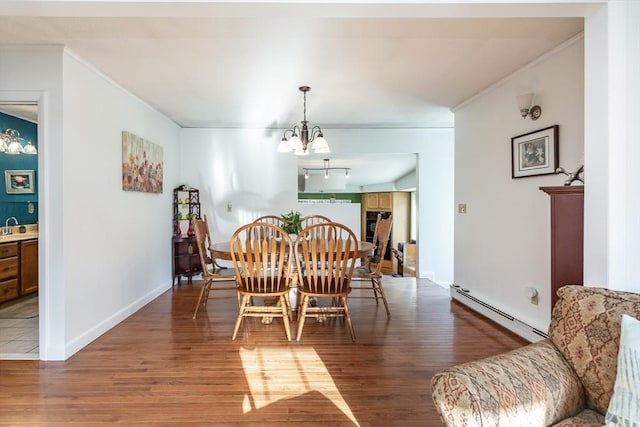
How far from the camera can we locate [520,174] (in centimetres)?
298

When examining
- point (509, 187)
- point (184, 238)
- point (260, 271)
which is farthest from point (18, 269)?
point (509, 187)

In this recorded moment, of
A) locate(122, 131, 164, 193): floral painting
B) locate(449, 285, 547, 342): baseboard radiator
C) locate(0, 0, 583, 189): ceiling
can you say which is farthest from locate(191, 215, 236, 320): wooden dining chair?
locate(449, 285, 547, 342): baseboard radiator

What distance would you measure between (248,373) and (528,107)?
300 centimetres

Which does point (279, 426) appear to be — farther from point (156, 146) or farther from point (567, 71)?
point (156, 146)

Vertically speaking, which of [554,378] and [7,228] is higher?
[7,228]

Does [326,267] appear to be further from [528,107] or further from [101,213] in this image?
[528,107]

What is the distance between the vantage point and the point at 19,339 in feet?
9.14

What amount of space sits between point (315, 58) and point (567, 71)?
188 centimetres

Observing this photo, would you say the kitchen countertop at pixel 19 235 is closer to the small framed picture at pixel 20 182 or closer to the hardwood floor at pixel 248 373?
the small framed picture at pixel 20 182

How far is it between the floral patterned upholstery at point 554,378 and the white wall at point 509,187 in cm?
164

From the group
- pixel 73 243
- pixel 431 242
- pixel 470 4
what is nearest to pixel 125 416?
pixel 73 243

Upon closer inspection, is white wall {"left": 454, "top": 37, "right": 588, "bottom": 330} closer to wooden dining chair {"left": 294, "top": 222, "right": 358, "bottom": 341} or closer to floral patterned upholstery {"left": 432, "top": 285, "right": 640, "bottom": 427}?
wooden dining chair {"left": 294, "top": 222, "right": 358, "bottom": 341}

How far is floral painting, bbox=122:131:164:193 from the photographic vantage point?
3.38 meters

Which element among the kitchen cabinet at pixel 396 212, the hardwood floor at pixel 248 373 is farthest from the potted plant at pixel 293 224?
the kitchen cabinet at pixel 396 212
